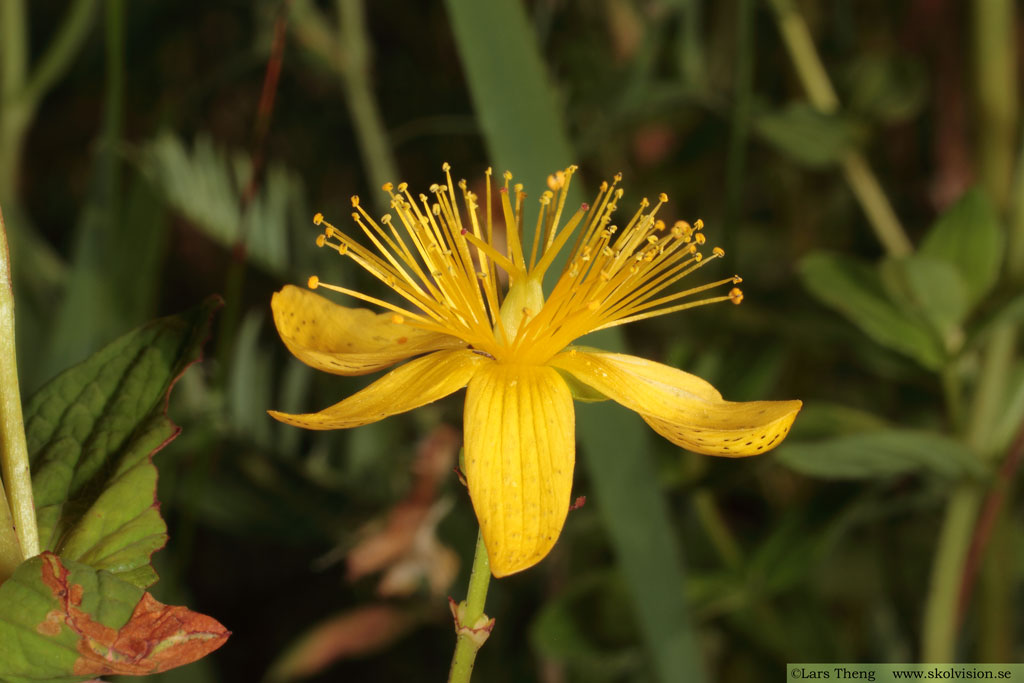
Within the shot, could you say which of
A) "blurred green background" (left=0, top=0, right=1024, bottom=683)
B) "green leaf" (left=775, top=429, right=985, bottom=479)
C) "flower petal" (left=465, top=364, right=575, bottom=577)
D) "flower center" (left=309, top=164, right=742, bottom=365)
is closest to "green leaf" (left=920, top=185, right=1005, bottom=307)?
"blurred green background" (left=0, top=0, right=1024, bottom=683)

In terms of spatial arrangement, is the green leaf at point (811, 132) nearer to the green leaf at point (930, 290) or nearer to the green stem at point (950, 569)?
the green leaf at point (930, 290)

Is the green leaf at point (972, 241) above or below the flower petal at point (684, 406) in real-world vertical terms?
above

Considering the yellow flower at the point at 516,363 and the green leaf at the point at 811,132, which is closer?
the yellow flower at the point at 516,363

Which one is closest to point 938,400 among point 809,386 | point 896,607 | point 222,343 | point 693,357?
point 809,386

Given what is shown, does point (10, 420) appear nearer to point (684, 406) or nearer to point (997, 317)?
point (684, 406)

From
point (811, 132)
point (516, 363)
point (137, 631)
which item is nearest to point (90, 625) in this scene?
point (137, 631)

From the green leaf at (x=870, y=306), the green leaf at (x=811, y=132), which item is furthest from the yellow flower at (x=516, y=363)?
the green leaf at (x=811, y=132)

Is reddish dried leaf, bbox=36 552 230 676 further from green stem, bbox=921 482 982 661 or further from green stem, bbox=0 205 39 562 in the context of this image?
green stem, bbox=921 482 982 661

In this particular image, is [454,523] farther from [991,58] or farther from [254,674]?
[991,58]
